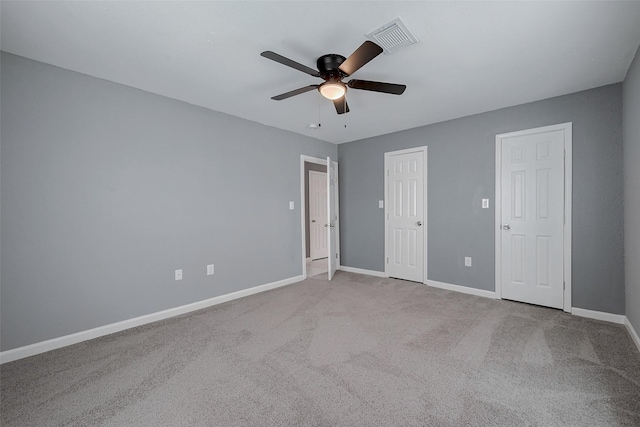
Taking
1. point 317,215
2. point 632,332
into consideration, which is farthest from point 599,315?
point 317,215

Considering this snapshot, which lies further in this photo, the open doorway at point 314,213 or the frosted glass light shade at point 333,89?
the open doorway at point 314,213

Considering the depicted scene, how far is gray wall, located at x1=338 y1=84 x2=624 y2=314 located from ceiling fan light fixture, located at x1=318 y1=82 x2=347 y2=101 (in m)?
2.35

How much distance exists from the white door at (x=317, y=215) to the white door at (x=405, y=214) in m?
2.12

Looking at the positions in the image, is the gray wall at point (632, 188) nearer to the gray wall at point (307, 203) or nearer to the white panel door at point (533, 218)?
the white panel door at point (533, 218)

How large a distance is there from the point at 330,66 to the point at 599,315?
3.65 m

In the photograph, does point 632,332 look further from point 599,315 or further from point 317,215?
point 317,215

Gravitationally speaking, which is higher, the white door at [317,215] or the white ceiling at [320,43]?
the white ceiling at [320,43]

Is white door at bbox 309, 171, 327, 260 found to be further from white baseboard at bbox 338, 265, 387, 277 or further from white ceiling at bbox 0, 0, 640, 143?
white ceiling at bbox 0, 0, 640, 143

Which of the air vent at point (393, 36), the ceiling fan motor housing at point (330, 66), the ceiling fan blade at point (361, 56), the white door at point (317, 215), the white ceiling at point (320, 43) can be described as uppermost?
the white ceiling at point (320, 43)

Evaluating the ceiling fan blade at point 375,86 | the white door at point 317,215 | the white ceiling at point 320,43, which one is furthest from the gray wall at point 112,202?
the white door at point 317,215

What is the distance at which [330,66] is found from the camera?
219 cm

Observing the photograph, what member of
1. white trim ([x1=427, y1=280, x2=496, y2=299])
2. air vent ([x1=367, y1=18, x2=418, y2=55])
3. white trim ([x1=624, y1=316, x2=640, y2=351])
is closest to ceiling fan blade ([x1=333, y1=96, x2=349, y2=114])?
air vent ([x1=367, y1=18, x2=418, y2=55])

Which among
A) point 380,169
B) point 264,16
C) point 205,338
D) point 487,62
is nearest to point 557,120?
point 487,62

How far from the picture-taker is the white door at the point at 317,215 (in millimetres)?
6352
